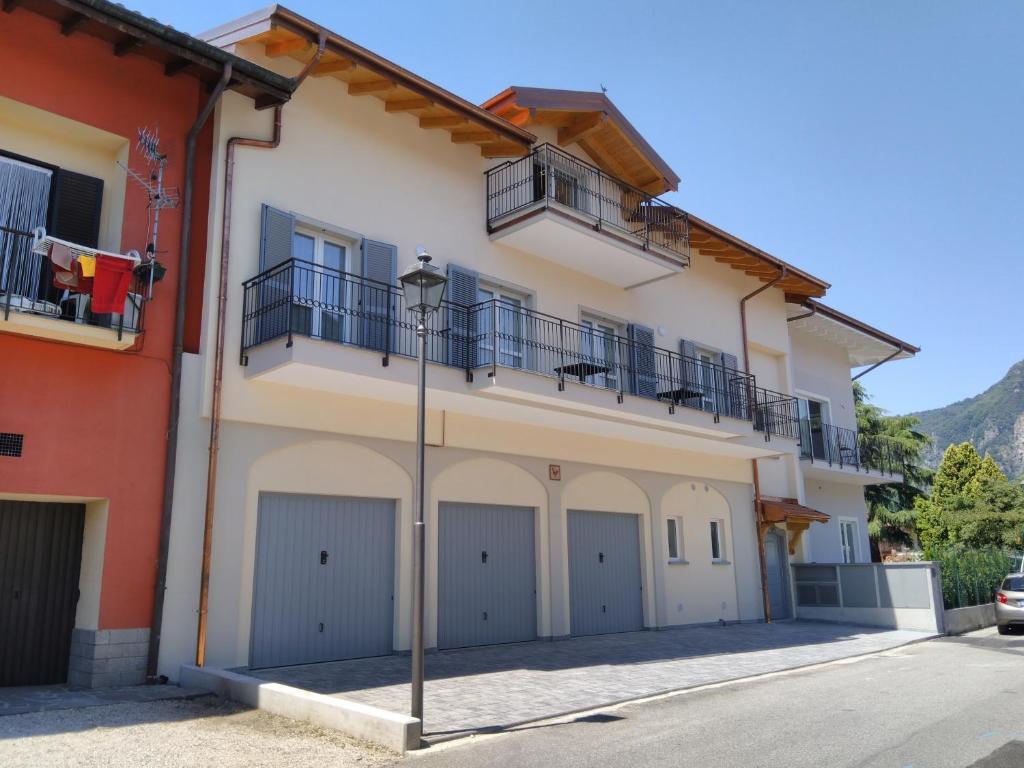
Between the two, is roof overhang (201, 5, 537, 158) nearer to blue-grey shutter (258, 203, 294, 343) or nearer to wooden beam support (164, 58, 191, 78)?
wooden beam support (164, 58, 191, 78)

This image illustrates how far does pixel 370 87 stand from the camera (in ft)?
40.9

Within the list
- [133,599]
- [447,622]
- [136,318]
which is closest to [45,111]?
[136,318]

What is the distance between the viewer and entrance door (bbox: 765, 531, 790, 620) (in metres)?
20.0

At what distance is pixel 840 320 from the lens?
23.1 metres

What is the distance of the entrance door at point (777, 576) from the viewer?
1995 cm

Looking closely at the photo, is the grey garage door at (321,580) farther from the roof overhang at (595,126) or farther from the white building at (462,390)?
the roof overhang at (595,126)

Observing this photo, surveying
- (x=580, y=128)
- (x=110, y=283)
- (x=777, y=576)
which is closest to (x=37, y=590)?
(x=110, y=283)

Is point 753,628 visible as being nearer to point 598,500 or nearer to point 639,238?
point 598,500

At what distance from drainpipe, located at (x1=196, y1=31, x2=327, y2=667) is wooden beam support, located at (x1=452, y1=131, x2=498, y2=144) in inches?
133

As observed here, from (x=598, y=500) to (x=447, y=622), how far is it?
14.6 feet

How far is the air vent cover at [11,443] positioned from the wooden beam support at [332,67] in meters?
6.49

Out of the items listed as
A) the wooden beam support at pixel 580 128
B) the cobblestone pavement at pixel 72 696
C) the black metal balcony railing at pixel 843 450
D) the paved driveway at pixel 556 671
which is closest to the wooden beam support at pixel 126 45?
the cobblestone pavement at pixel 72 696

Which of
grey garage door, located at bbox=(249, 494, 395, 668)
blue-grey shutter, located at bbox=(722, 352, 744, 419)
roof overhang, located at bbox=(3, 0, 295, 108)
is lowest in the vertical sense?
grey garage door, located at bbox=(249, 494, 395, 668)

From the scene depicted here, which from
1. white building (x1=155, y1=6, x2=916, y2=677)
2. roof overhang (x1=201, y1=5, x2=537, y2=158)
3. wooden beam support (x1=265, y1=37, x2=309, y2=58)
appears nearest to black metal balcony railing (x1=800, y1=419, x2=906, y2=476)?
white building (x1=155, y1=6, x2=916, y2=677)
